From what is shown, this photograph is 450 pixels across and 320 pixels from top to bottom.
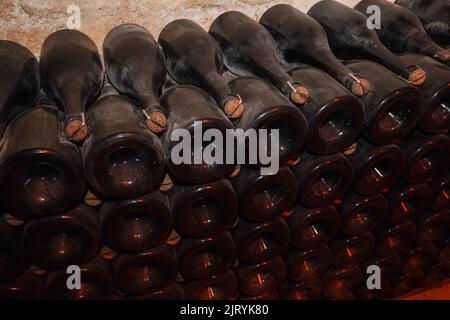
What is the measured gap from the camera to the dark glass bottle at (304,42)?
1214 mm

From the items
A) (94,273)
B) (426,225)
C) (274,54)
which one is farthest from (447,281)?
(94,273)

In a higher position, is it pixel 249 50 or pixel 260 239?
pixel 249 50

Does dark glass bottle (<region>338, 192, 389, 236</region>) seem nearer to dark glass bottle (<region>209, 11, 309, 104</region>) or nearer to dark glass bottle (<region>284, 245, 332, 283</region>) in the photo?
dark glass bottle (<region>284, 245, 332, 283</region>)

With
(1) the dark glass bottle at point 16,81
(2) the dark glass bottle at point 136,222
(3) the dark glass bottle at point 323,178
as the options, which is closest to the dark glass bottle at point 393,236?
(3) the dark glass bottle at point 323,178

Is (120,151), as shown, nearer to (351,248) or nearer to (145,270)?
(145,270)

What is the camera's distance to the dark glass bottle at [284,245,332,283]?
156 centimetres

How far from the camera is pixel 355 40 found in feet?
4.41

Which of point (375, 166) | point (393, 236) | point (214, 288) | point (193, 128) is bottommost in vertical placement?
point (214, 288)

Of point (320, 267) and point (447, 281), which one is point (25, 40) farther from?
point (447, 281)

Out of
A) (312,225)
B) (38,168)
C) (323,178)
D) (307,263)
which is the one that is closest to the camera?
(38,168)

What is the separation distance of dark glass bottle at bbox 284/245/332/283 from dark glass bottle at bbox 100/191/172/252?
545 mm

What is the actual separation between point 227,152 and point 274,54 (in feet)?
1.12

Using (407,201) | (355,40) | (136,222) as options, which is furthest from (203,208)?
(407,201)

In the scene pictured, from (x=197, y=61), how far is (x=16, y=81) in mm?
456
